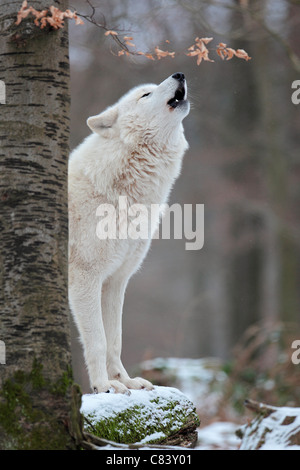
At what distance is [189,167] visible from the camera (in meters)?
15.6

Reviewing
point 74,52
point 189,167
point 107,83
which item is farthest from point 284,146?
point 74,52

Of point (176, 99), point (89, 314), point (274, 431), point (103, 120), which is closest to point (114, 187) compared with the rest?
point (103, 120)

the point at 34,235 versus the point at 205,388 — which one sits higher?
the point at 34,235

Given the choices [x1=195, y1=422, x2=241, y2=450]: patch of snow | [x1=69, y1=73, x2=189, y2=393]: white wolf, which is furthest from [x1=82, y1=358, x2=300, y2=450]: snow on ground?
[x1=69, y1=73, x2=189, y2=393]: white wolf

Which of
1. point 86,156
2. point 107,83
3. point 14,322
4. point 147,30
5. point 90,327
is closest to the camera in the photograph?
point 14,322

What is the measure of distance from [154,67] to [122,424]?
10.2m

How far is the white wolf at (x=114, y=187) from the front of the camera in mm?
4285

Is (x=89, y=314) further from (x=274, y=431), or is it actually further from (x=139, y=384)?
(x=274, y=431)

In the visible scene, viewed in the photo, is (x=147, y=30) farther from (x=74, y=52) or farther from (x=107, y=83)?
(x=107, y=83)

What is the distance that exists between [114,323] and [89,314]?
38 cm

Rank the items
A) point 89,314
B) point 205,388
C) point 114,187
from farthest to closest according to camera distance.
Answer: point 205,388 → point 114,187 → point 89,314

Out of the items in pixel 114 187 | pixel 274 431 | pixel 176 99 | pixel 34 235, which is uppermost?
pixel 176 99

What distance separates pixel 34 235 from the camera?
9.50 feet

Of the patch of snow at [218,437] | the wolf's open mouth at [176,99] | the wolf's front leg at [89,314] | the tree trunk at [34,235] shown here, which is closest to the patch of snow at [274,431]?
the wolf's front leg at [89,314]
